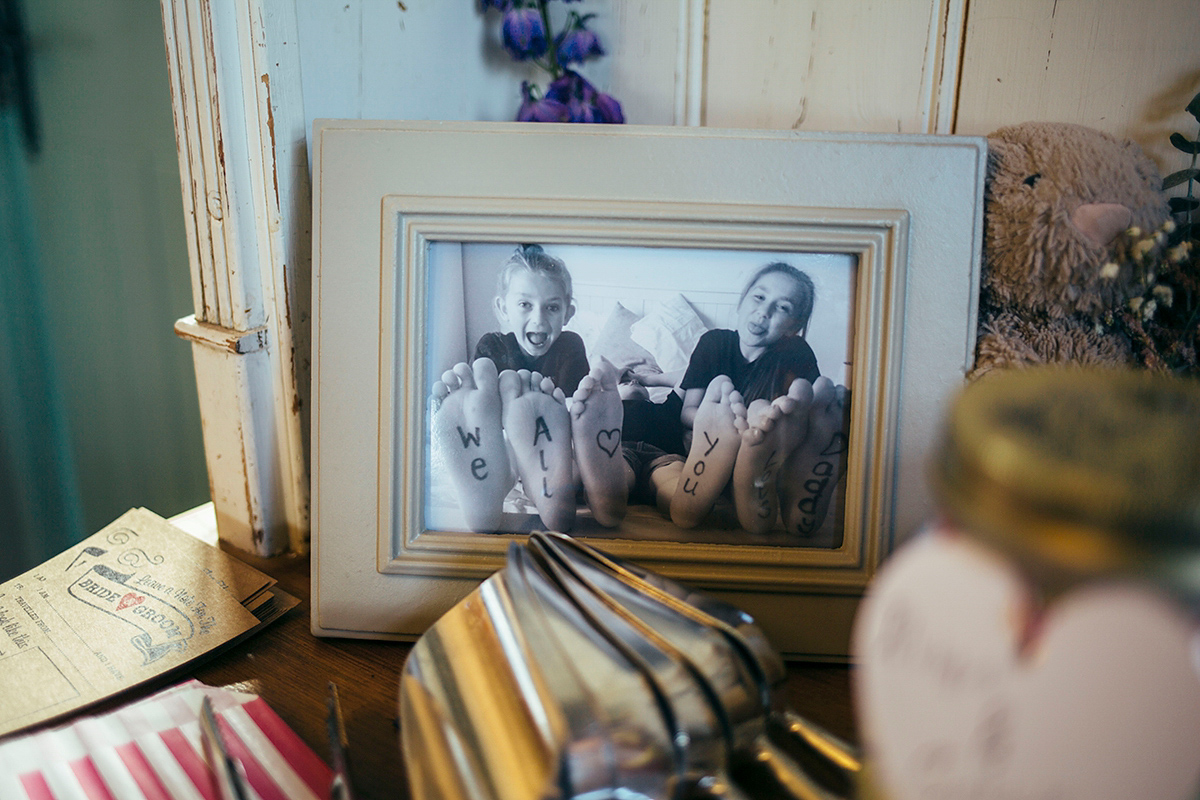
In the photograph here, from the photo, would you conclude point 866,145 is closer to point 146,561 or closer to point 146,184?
point 146,561

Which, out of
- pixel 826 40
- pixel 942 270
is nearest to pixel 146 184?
pixel 826 40

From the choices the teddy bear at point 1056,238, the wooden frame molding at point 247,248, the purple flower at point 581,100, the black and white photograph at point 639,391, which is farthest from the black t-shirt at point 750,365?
the wooden frame molding at point 247,248

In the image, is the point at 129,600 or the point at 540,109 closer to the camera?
the point at 129,600

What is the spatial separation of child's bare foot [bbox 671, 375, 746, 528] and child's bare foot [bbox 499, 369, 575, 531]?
0.28ft

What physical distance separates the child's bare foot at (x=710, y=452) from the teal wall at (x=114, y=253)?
31.7 inches

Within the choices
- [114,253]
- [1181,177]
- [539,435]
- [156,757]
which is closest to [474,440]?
[539,435]

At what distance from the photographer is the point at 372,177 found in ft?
1.82

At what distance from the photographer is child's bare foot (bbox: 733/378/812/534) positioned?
54 centimetres

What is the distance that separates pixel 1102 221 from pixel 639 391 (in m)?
0.35

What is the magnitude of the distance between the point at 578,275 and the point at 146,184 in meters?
0.77

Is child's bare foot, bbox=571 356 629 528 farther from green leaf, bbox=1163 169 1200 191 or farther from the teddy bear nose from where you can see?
green leaf, bbox=1163 169 1200 191

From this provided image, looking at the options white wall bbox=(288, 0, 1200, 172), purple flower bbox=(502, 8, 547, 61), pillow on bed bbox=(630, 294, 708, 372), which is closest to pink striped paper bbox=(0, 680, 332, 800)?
pillow on bed bbox=(630, 294, 708, 372)

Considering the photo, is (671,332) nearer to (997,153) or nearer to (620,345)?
(620,345)

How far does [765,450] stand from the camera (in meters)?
0.54
